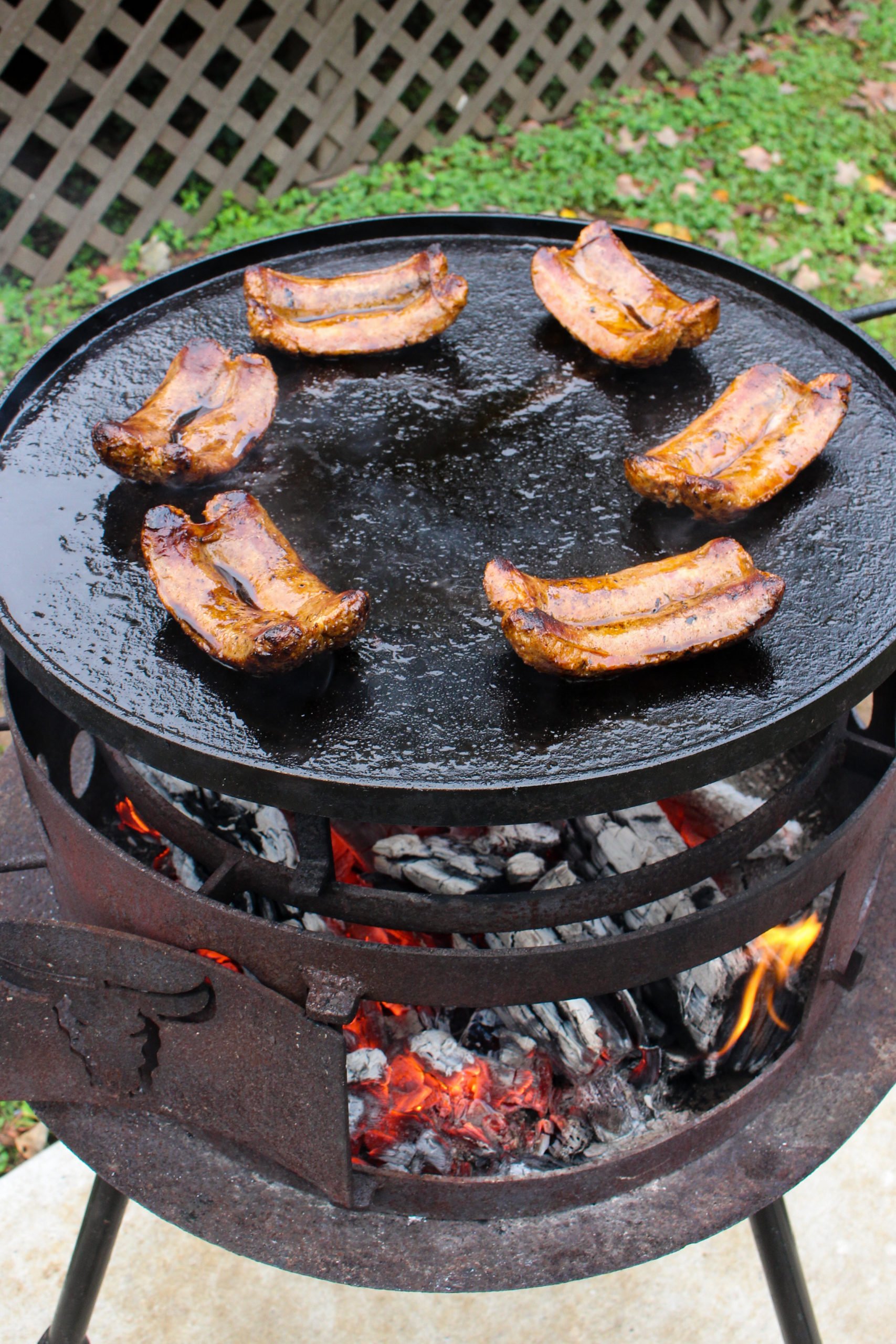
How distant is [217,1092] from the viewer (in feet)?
6.99

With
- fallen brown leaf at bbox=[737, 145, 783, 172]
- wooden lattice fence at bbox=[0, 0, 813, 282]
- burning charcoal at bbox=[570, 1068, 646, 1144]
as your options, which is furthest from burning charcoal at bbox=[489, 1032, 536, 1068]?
fallen brown leaf at bbox=[737, 145, 783, 172]

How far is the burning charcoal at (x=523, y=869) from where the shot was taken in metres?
2.71

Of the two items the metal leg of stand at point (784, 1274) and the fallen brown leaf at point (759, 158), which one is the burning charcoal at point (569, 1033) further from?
the fallen brown leaf at point (759, 158)

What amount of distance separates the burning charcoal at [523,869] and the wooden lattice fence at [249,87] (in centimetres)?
510

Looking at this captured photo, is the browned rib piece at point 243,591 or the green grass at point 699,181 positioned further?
the green grass at point 699,181

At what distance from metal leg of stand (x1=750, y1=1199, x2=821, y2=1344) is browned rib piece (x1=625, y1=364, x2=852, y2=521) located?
1.60m

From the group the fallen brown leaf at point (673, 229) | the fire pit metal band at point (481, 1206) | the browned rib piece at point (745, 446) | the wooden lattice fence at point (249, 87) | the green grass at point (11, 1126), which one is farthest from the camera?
the fallen brown leaf at point (673, 229)

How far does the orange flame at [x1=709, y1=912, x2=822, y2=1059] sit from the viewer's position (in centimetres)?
266

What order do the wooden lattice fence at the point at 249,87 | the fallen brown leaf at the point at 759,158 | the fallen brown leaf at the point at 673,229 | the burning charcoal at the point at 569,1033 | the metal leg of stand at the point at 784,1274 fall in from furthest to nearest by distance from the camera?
the fallen brown leaf at the point at 759,158, the fallen brown leaf at the point at 673,229, the wooden lattice fence at the point at 249,87, the burning charcoal at the point at 569,1033, the metal leg of stand at the point at 784,1274

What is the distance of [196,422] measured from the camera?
2.37 m

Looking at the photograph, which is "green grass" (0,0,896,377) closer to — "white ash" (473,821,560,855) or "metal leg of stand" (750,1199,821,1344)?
"white ash" (473,821,560,855)

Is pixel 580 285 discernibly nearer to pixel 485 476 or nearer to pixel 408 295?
pixel 408 295

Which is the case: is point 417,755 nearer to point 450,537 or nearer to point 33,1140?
point 450,537

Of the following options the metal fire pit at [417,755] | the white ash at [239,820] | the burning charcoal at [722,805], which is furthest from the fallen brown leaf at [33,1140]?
the burning charcoal at [722,805]
